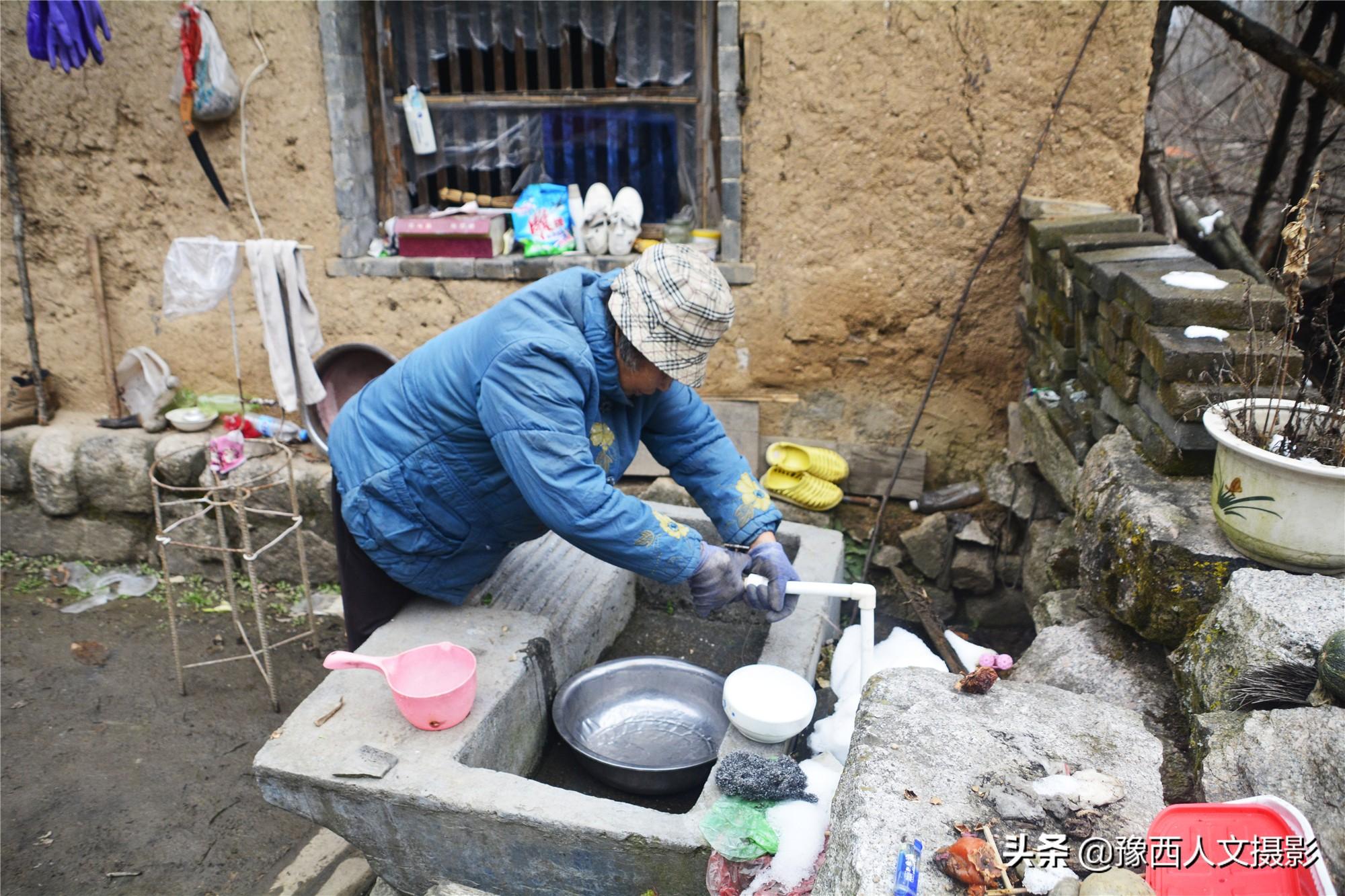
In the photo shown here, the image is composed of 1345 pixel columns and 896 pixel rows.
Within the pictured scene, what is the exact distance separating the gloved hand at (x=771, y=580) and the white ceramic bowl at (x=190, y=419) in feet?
12.3

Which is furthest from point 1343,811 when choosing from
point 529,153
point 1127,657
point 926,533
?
point 529,153

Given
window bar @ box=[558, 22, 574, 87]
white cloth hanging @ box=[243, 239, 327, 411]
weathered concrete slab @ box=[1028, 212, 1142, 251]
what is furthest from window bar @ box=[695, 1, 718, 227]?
white cloth hanging @ box=[243, 239, 327, 411]

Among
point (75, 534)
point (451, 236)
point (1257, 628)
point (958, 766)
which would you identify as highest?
point (451, 236)

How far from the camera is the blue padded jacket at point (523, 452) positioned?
7.64 ft

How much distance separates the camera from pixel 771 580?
2.64 meters

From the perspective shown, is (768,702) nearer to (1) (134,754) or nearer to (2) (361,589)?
(2) (361,589)

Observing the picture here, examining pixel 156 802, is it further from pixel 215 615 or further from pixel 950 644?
pixel 950 644

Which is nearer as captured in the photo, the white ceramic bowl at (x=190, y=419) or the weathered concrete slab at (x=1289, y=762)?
the weathered concrete slab at (x=1289, y=762)

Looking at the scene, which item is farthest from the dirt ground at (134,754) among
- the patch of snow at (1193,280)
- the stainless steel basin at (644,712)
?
the patch of snow at (1193,280)

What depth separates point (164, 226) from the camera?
506cm

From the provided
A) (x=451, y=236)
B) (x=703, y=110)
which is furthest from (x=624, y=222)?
(x=451, y=236)

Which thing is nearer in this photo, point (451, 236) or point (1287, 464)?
point (1287, 464)

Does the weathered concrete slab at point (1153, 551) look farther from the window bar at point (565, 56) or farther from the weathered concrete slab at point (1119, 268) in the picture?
the window bar at point (565, 56)

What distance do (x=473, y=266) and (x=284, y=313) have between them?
97 centimetres
